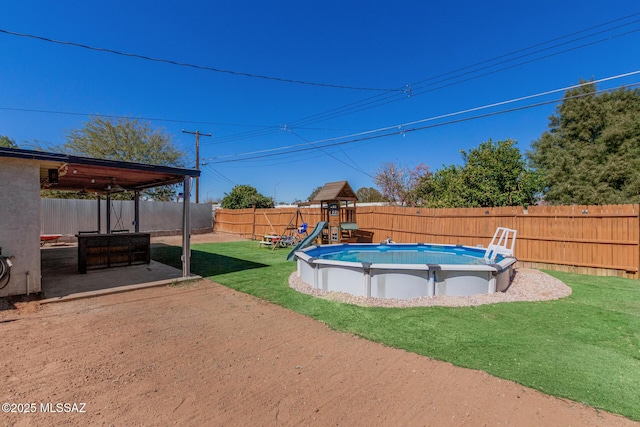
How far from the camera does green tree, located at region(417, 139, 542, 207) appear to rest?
11.9 meters

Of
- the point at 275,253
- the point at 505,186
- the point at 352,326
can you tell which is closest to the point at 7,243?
the point at 352,326

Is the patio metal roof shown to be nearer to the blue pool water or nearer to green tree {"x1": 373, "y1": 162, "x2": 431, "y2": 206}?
the blue pool water

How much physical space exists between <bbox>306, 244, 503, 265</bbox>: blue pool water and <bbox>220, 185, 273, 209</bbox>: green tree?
59.2 feet

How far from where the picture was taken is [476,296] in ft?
17.5

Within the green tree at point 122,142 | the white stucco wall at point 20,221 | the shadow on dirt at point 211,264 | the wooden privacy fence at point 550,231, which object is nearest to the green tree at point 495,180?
the wooden privacy fence at point 550,231

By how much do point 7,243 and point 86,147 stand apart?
20322mm

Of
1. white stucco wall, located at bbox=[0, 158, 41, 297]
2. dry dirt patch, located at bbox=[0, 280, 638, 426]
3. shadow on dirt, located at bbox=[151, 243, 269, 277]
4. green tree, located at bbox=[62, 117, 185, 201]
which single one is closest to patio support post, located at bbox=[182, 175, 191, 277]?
shadow on dirt, located at bbox=[151, 243, 269, 277]

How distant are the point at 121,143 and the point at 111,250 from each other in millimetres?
17477

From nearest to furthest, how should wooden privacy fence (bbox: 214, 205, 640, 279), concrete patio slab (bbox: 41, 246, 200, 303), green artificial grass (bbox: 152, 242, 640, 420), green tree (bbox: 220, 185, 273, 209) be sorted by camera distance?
green artificial grass (bbox: 152, 242, 640, 420)
concrete patio slab (bbox: 41, 246, 200, 303)
wooden privacy fence (bbox: 214, 205, 640, 279)
green tree (bbox: 220, 185, 273, 209)

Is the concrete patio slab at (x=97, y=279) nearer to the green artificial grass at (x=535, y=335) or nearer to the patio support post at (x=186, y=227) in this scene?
the patio support post at (x=186, y=227)

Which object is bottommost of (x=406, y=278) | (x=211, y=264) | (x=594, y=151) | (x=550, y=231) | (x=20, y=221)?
(x=211, y=264)

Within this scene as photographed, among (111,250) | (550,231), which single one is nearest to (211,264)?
(111,250)

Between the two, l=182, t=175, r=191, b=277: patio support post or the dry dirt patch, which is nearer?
the dry dirt patch

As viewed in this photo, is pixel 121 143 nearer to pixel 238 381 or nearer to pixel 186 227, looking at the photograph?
pixel 186 227
